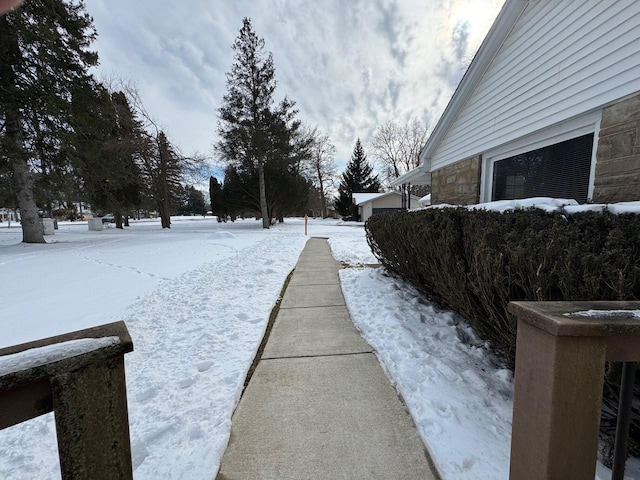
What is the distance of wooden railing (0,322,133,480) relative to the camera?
2.54 ft

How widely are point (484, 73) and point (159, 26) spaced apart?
9.25m

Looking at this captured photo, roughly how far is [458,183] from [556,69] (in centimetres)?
276

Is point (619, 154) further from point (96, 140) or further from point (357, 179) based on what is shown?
point (357, 179)

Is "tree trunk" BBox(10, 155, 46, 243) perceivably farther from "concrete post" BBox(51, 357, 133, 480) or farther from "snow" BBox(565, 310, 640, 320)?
"snow" BBox(565, 310, 640, 320)

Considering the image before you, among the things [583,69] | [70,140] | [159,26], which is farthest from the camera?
[70,140]

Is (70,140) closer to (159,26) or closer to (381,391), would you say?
(159,26)

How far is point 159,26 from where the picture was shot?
874 cm

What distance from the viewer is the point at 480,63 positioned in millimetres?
5180

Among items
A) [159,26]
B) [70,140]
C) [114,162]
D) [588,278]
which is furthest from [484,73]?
[114,162]

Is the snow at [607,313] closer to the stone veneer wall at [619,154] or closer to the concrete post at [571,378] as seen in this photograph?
the concrete post at [571,378]

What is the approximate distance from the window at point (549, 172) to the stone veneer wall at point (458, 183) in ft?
1.60

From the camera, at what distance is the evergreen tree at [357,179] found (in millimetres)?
36906

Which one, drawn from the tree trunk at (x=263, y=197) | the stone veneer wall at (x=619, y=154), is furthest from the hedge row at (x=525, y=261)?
the tree trunk at (x=263, y=197)

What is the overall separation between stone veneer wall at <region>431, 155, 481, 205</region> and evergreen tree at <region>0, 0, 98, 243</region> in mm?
12288
